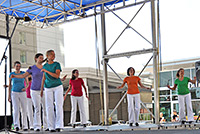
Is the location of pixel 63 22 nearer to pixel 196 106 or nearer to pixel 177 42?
pixel 196 106

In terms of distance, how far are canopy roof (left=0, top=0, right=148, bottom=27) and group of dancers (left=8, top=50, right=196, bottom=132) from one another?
1922 mm

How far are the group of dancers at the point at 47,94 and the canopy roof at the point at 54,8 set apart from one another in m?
1.92

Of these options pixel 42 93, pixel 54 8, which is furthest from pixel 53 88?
pixel 54 8

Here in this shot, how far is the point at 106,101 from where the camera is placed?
9414 mm

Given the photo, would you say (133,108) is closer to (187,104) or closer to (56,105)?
(187,104)

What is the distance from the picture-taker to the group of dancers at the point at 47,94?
6438 mm

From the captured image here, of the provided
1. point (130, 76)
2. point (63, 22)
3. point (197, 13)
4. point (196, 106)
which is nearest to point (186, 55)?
point (197, 13)

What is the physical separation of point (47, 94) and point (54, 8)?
12.2 feet

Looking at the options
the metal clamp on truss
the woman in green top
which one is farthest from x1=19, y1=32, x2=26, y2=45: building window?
the woman in green top

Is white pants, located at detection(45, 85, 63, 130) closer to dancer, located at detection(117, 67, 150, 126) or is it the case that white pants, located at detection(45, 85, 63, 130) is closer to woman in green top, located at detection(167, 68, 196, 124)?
dancer, located at detection(117, 67, 150, 126)

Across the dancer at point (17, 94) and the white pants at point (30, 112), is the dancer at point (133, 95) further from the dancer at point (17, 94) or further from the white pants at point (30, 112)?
the dancer at point (17, 94)

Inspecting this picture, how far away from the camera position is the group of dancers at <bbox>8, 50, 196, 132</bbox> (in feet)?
21.1

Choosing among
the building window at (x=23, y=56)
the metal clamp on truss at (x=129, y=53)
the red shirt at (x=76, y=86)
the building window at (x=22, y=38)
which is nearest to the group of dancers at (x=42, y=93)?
the red shirt at (x=76, y=86)

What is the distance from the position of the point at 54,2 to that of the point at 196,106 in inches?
275
